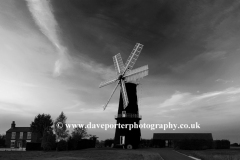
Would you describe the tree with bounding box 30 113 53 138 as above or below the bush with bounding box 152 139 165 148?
above

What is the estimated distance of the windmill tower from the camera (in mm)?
41500

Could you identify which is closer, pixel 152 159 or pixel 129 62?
pixel 152 159

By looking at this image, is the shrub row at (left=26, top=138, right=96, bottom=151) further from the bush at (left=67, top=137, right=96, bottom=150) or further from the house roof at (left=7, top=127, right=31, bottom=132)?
the house roof at (left=7, top=127, right=31, bottom=132)

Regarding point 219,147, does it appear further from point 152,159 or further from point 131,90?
point 152,159

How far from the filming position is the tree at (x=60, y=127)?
39156mm

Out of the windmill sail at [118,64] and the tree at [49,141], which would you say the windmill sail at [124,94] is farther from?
the tree at [49,141]

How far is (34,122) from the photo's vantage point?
5919 cm

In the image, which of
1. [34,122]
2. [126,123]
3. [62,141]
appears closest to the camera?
[62,141]

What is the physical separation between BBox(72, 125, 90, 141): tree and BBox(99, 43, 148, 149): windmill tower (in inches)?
240

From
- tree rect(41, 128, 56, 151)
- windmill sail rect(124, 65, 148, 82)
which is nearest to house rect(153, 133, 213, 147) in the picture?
windmill sail rect(124, 65, 148, 82)

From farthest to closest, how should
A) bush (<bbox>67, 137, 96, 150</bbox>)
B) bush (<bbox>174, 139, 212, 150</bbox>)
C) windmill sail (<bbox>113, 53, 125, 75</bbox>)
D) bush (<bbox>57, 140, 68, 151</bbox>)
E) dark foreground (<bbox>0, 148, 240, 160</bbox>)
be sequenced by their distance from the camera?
bush (<bbox>174, 139, 212, 150</bbox>) → windmill sail (<bbox>113, 53, 125, 75</bbox>) → bush (<bbox>67, 137, 96, 150</bbox>) → bush (<bbox>57, 140, 68, 151</bbox>) → dark foreground (<bbox>0, 148, 240, 160</bbox>)

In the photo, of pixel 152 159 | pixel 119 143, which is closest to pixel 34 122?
pixel 119 143

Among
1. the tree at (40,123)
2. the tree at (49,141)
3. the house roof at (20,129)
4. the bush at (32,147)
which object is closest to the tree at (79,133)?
the tree at (49,141)

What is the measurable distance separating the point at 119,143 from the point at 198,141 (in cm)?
1593
